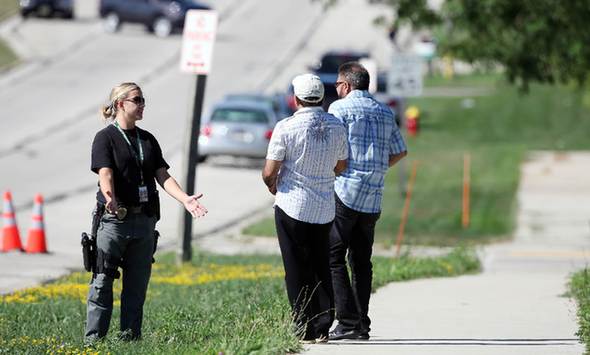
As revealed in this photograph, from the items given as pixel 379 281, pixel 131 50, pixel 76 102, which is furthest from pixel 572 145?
pixel 379 281

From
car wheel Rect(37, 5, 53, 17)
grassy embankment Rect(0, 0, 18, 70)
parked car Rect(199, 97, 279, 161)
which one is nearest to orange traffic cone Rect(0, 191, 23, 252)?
parked car Rect(199, 97, 279, 161)

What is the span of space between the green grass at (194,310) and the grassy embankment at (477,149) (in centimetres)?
678

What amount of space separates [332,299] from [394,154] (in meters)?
1.30

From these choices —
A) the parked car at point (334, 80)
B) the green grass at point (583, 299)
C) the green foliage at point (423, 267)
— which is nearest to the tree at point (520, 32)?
the green foliage at point (423, 267)

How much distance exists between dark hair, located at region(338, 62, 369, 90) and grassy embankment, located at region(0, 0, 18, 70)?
39.2 meters

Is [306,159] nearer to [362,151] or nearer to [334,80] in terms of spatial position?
[362,151]

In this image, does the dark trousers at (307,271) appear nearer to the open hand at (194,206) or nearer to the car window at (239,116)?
the open hand at (194,206)

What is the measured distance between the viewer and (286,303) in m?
11.4

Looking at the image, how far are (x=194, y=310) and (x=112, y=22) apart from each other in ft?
154

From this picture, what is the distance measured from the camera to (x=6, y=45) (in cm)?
5288

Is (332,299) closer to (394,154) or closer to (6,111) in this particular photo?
(394,154)

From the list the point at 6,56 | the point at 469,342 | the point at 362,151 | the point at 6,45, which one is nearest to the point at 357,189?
the point at 362,151

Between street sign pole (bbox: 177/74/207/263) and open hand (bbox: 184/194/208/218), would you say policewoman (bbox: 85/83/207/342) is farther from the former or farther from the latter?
street sign pole (bbox: 177/74/207/263)

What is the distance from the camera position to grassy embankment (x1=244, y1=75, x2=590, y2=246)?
84.5 ft
